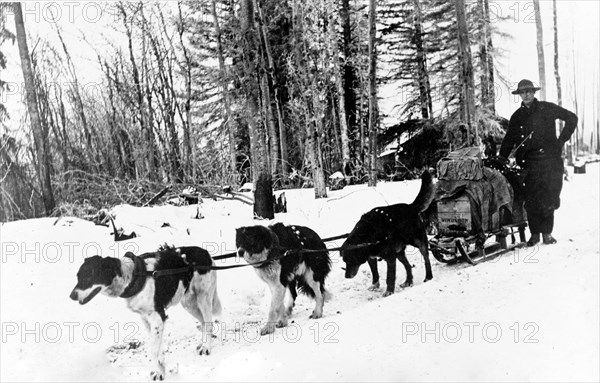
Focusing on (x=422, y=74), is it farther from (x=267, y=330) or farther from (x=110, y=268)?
(x=110, y=268)

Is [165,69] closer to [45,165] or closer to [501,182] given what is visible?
[45,165]

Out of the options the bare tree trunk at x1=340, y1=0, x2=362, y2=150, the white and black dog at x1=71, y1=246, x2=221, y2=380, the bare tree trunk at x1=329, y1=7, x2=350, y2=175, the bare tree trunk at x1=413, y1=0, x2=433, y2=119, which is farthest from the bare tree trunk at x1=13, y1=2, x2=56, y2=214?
the bare tree trunk at x1=413, y1=0, x2=433, y2=119

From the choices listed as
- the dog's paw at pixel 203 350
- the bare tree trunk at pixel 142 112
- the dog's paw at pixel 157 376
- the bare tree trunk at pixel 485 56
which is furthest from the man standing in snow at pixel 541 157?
the bare tree trunk at pixel 485 56

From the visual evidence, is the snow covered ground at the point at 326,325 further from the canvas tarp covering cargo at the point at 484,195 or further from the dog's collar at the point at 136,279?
the dog's collar at the point at 136,279

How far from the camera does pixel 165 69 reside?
11.8m

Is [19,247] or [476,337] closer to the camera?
[476,337]

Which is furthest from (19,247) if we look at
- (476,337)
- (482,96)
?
(482,96)

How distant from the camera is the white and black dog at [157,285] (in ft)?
12.9

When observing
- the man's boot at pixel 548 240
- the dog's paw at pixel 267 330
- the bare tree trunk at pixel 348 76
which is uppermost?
the bare tree trunk at pixel 348 76

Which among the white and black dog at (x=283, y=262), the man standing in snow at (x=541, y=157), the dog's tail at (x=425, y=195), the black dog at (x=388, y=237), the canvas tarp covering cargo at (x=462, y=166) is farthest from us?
the man standing in snow at (x=541, y=157)

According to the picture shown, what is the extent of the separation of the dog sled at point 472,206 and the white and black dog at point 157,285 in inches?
146

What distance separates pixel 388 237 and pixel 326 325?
1969mm

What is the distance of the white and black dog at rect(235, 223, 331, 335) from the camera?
5125 mm

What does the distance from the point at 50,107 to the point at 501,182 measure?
10.4 m
